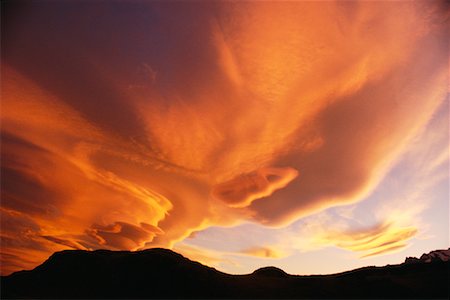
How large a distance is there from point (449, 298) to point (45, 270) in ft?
145

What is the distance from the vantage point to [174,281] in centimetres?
3086

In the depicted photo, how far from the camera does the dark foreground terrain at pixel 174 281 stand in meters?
26.6

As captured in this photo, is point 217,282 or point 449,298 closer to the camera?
point 449,298

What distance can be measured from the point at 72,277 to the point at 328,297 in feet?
96.7

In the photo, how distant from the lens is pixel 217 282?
3117 centimetres

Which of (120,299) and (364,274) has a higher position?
(364,274)

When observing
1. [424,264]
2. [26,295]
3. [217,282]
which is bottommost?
[26,295]

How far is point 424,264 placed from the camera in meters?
32.7

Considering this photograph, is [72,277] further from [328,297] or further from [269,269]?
[269,269]

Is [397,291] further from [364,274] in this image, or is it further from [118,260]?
[118,260]

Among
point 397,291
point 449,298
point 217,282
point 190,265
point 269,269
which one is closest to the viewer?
point 449,298

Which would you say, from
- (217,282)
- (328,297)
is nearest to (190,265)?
(217,282)

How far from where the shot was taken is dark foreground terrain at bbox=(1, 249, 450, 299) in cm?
2664

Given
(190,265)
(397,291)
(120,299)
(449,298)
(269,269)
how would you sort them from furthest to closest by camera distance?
(269,269), (190,265), (120,299), (397,291), (449,298)
